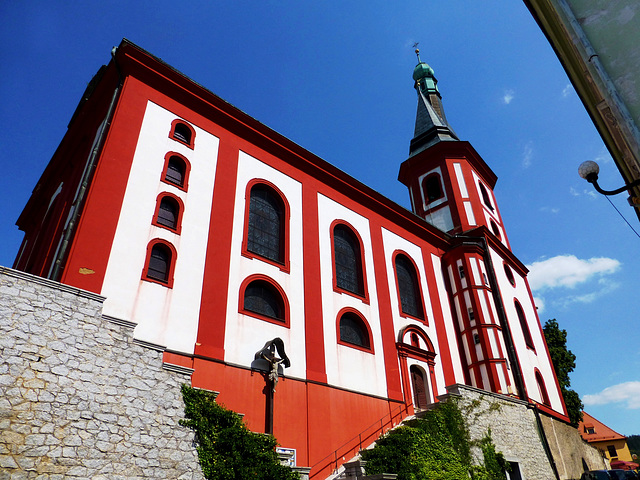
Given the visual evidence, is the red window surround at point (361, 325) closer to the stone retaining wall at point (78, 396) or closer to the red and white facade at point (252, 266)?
the red and white facade at point (252, 266)

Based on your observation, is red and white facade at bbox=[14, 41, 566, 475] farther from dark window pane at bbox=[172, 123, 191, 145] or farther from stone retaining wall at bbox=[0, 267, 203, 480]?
stone retaining wall at bbox=[0, 267, 203, 480]

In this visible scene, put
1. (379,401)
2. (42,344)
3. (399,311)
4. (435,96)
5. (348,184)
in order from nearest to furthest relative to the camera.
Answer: (42,344), (379,401), (399,311), (348,184), (435,96)

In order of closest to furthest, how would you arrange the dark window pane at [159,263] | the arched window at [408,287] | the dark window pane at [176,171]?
the dark window pane at [159,263] < the dark window pane at [176,171] < the arched window at [408,287]

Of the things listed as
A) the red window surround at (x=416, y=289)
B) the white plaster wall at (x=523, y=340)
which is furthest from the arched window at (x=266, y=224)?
the white plaster wall at (x=523, y=340)

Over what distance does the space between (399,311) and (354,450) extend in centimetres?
618

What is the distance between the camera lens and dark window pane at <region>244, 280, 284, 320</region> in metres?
14.0

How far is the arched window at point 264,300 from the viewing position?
13.9m

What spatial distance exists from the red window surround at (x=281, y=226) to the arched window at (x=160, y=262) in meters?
2.47

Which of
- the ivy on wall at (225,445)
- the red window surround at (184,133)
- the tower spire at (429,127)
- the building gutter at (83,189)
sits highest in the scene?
the tower spire at (429,127)

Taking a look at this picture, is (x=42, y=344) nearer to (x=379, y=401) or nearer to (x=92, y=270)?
(x=92, y=270)

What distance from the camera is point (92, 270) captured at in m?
10.9

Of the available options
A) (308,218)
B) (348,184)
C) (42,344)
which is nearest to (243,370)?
(42,344)

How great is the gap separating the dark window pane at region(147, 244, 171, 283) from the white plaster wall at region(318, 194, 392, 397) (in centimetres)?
560

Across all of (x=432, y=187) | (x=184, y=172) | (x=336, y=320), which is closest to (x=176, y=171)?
(x=184, y=172)
